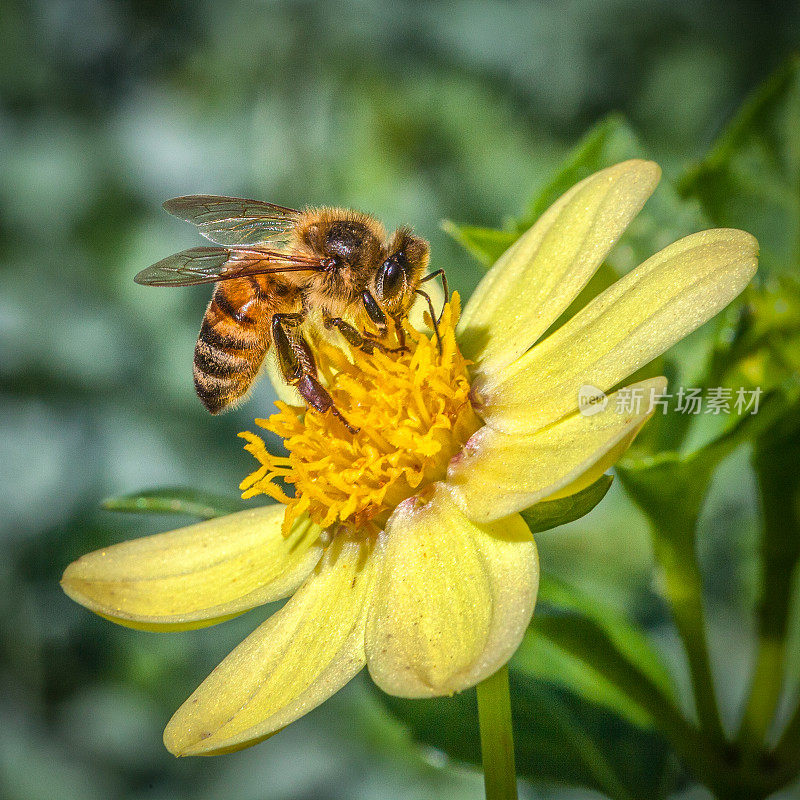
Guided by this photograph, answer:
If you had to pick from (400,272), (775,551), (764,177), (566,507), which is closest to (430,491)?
(566,507)

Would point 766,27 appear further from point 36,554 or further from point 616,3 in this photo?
point 36,554

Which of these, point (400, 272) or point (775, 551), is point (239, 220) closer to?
point (400, 272)

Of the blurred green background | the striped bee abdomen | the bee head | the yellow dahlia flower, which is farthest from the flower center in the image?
the blurred green background

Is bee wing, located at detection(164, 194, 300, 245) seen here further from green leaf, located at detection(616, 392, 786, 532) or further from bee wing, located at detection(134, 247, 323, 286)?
green leaf, located at detection(616, 392, 786, 532)

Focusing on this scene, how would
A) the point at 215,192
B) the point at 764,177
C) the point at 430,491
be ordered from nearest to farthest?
the point at 430,491 < the point at 764,177 < the point at 215,192

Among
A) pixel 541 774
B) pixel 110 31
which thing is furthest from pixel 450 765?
pixel 110 31

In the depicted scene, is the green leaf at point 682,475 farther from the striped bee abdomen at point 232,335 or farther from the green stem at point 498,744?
the striped bee abdomen at point 232,335

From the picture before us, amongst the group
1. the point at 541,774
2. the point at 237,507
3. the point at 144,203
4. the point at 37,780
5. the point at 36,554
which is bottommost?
the point at 37,780
